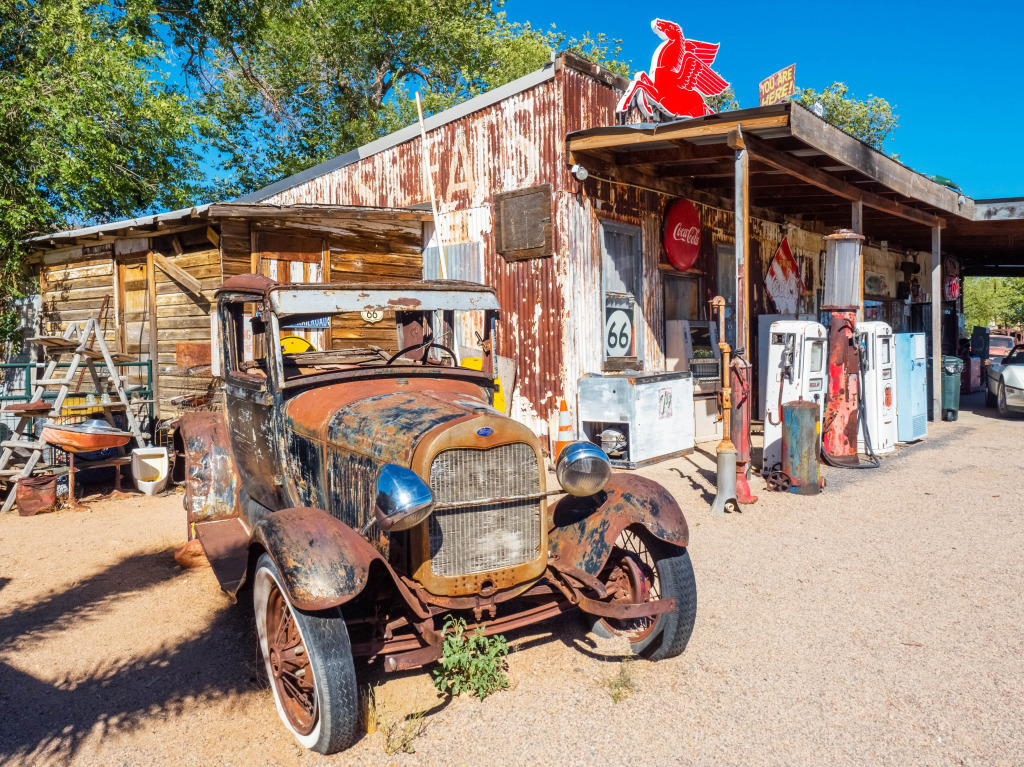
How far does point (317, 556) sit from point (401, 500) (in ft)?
1.47

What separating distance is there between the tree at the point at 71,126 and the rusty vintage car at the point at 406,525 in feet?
29.9

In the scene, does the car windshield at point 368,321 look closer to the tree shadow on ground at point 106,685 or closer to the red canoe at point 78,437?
the tree shadow on ground at point 106,685

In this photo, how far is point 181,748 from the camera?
3064mm

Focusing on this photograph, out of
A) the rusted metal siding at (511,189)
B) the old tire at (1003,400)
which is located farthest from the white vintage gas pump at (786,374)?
the old tire at (1003,400)

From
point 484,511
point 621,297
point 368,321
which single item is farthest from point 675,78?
point 484,511

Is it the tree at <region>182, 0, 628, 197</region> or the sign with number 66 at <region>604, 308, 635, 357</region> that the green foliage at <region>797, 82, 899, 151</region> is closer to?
the tree at <region>182, 0, 628, 197</region>

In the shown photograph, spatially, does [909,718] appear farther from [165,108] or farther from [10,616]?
[165,108]

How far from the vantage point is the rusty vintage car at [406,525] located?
298 centimetres

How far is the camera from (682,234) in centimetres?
1058

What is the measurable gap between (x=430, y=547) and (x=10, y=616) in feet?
10.5

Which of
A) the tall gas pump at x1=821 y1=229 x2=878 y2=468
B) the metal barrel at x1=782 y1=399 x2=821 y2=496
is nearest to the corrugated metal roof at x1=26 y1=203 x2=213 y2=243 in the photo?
the metal barrel at x1=782 y1=399 x2=821 y2=496

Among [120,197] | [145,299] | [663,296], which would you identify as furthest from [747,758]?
[120,197]

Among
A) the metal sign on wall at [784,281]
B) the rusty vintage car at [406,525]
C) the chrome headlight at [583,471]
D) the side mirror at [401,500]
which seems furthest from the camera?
the metal sign on wall at [784,281]

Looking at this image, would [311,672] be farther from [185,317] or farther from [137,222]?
[137,222]
